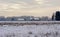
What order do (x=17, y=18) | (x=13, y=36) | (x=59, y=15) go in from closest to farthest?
(x=13, y=36)
(x=17, y=18)
(x=59, y=15)

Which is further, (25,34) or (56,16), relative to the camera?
(56,16)

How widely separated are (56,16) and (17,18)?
30.5ft

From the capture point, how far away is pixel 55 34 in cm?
1578

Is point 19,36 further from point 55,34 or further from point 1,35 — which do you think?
point 55,34

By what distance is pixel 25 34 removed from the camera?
1554 cm

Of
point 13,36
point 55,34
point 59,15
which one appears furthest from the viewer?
point 59,15

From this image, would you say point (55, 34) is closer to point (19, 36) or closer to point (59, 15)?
point (19, 36)

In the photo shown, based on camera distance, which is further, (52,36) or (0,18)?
(0,18)

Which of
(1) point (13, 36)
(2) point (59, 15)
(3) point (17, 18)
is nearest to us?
(1) point (13, 36)

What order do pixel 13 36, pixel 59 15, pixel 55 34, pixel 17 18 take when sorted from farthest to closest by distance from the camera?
pixel 59 15
pixel 17 18
pixel 55 34
pixel 13 36

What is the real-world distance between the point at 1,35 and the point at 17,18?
26.0m

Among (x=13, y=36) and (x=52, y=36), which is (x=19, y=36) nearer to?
(x=13, y=36)

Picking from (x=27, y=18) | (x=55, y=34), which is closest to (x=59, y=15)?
(x=27, y=18)

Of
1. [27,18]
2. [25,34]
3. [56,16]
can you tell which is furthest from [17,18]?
[25,34]
